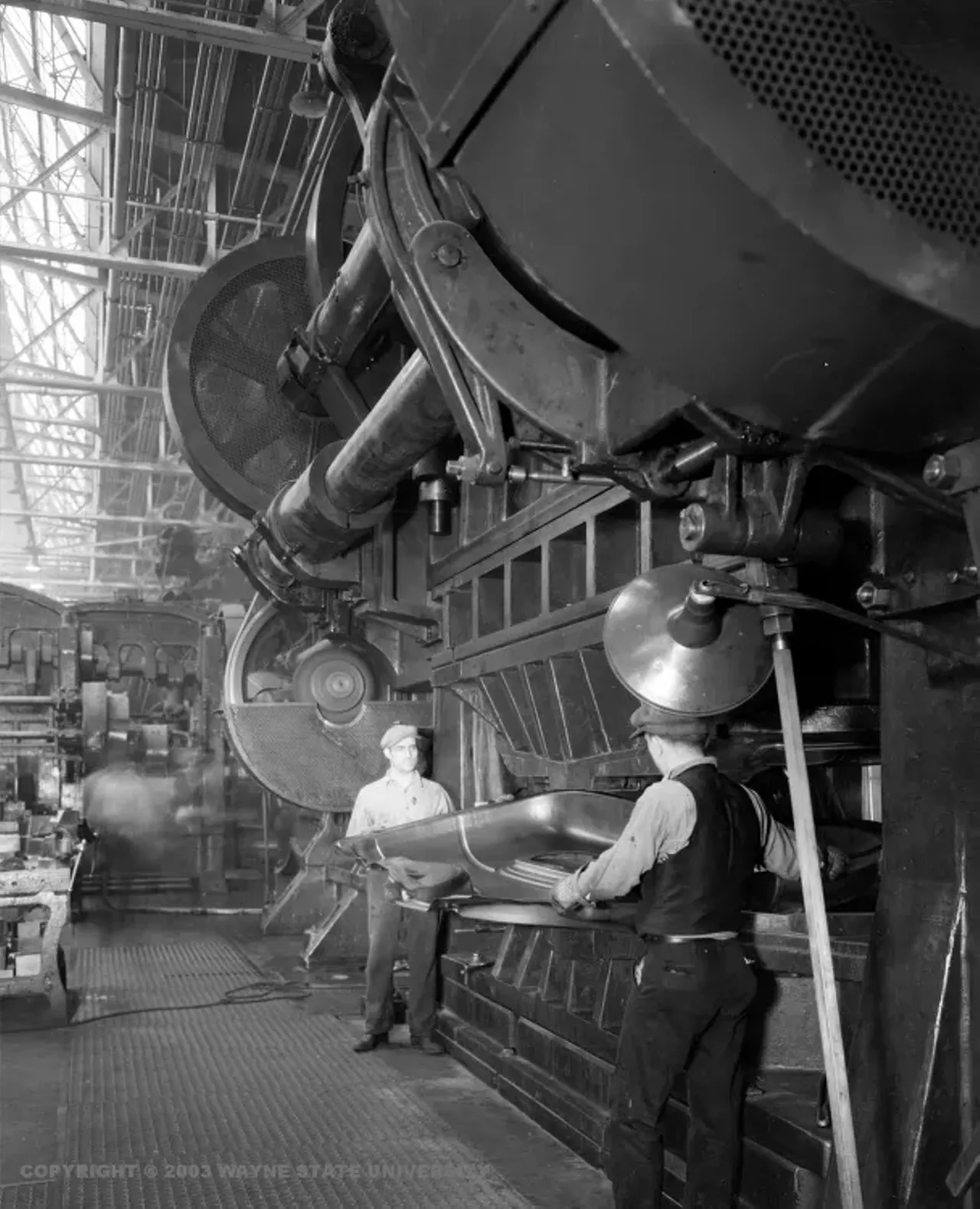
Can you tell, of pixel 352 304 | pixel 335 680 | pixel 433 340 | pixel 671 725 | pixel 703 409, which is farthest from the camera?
pixel 335 680

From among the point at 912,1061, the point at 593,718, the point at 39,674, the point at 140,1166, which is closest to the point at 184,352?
the point at 593,718

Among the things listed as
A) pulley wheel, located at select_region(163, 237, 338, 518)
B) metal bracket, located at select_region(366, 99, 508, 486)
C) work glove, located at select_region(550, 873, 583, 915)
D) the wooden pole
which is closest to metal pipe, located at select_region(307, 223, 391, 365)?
pulley wheel, located at select_region(163, 237, 338, 518)

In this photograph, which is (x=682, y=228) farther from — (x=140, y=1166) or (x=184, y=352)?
(x=184, y=352)

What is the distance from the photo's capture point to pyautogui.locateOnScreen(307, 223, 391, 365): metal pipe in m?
3.13

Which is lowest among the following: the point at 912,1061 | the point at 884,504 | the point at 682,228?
the point at 912,1061

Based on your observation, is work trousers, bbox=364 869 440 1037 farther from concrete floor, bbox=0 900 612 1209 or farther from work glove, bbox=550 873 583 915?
work glove, bbox=550 873 583 915

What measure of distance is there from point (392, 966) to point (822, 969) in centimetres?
346

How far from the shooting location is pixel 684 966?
2.47m

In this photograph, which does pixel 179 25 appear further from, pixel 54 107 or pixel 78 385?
pixel 78 385

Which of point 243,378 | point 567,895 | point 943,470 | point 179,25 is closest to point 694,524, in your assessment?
point 943,470

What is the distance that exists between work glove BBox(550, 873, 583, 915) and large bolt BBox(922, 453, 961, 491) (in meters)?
1.24

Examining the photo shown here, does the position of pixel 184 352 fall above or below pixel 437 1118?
above

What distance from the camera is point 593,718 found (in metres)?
3.26

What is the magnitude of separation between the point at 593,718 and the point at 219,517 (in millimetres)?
12164
